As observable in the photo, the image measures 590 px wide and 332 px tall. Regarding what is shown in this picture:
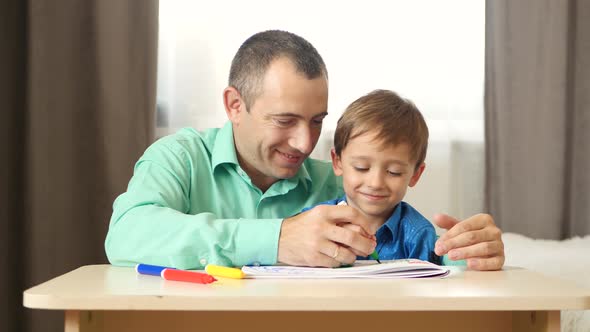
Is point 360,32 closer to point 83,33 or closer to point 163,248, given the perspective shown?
point 83,33

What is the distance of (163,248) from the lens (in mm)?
1257

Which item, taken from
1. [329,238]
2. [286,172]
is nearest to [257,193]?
[286,172]

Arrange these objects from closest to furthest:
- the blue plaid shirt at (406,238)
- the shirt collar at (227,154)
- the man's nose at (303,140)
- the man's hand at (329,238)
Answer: the man's hand at (329,238)
the blue plaid shirt at (406,238)
the man's nose at (303,140)
the shirt collar at (227,154)

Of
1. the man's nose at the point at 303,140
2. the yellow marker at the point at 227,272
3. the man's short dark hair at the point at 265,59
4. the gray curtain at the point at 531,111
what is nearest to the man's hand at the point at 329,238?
the yellow marker at the point at 227,272

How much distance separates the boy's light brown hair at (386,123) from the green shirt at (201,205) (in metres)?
0.23

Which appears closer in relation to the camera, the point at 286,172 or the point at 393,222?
the point at 393,222

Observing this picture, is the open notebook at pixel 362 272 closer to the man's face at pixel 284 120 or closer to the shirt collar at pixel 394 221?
the shirt collar at pixel 394 221

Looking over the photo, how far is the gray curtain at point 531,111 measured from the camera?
105 inches

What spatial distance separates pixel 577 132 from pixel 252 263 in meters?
1.85

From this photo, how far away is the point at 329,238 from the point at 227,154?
1.94 ft

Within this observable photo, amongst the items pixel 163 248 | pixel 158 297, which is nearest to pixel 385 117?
pixel 163 248

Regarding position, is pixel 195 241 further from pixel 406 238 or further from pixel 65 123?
pixel 65 123

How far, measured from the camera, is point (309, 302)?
2.84 feet

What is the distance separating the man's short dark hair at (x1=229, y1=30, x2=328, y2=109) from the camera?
1.64 metres
